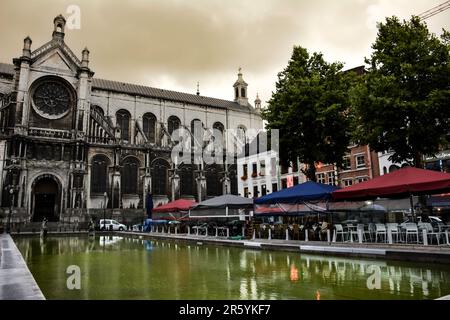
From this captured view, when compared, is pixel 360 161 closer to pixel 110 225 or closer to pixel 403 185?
pixel 403 185

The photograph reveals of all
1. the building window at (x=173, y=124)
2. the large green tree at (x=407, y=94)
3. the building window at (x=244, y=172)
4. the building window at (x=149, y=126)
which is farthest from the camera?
the building window at (x=173, y=124)

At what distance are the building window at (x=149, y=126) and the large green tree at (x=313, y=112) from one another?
30639mm

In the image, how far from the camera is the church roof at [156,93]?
48656mm

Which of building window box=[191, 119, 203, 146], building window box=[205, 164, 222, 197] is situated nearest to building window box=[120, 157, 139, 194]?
building window box=[205, 164, 222, 197]

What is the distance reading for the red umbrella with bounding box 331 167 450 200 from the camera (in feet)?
40.4

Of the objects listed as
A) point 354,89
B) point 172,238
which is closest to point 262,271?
point 354,89

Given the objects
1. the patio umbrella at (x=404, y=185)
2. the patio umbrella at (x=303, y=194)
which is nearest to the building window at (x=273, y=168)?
the patio umbrella at (x=303, y=194)

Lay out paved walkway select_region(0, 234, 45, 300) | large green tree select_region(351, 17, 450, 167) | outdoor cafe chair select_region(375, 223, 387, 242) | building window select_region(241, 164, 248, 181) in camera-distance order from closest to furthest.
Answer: paved walkway select_region(0, 234, 45, 300) → outdoor cafe chair select_region(375, 223, 387, 242) → large green tree select_region(351, 17, 450, 167) → building window select_region(241, 164, 248, 181)

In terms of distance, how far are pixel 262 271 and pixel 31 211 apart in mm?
35923

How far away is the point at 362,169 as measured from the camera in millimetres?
33469

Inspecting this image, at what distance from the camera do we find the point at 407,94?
56.9ft

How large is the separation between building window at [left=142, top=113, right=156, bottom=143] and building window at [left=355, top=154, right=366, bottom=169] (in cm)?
2929

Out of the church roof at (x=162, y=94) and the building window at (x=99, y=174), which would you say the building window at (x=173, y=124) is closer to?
the church roof at (x=162, y=94)

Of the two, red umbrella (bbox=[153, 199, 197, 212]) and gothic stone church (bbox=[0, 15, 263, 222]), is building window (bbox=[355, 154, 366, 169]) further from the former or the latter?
gothic stone church (bbox=[0, 15, 263, 222])
